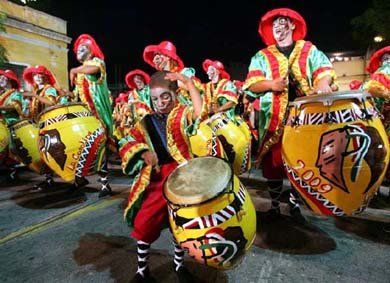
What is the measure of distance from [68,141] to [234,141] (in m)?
1.82

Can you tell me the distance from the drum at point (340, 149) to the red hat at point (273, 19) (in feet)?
4.27

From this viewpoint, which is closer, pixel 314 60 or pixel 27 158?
pixel 314 60

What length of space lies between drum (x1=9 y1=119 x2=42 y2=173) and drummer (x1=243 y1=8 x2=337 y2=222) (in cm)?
334

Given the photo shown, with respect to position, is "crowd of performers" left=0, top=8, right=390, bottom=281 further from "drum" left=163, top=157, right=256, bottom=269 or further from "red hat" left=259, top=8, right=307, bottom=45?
"drum" left=163, top=157, right=256, bottom=269

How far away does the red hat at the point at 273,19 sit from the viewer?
307 cm

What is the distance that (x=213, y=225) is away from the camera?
5.59 feet

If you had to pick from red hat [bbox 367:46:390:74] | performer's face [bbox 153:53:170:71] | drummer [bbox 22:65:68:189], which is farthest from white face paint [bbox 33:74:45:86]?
red hat [bbox 367:46:390:74]

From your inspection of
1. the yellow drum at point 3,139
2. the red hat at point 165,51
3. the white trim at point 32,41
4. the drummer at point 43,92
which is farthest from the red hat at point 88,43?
→ the white trim at point 32,41

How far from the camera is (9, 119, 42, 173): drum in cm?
475

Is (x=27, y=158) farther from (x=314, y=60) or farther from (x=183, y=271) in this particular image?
(x=314, y=60)

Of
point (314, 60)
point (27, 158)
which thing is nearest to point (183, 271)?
point (314, 60)

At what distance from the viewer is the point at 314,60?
3.02 metres

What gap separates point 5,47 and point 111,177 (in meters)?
7.64

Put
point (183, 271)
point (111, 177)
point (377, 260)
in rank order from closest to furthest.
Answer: point (183, 271)
point (377, 260)
point (111, 177)
